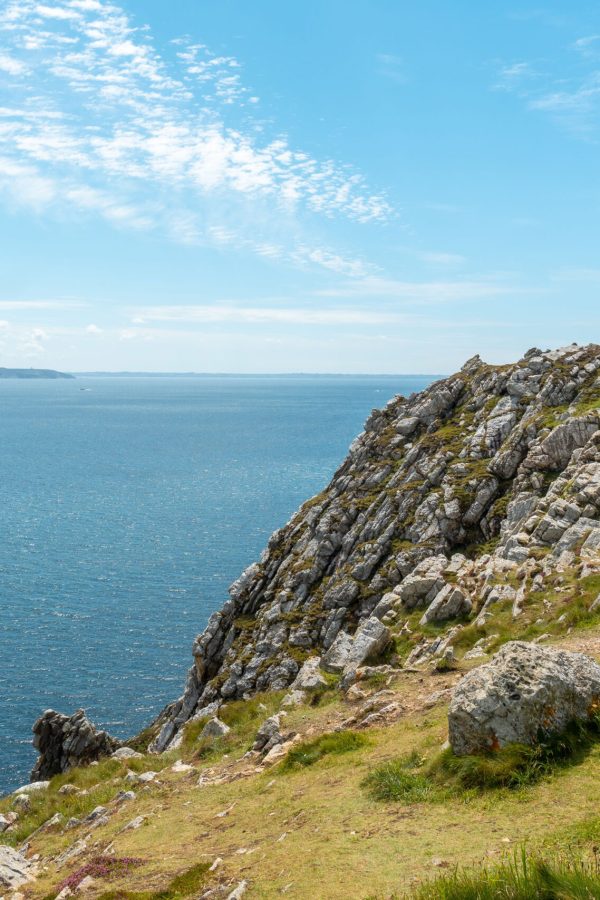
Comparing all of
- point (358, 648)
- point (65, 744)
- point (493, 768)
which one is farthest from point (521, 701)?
point (65, 744)

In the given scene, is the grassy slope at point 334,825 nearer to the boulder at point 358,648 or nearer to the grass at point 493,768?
the grass at point 493,768

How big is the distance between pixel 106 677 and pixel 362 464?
3279cm

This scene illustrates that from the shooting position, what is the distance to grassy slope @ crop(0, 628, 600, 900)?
39.4 ft

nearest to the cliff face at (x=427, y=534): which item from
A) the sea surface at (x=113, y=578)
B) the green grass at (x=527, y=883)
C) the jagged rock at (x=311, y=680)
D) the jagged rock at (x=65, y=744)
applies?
the jagged rock at (x=311, y=680)

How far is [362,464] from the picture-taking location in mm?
61375

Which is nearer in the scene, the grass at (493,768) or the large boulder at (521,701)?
the grass at (493,768)

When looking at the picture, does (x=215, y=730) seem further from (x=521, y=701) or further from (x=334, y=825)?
(x=521, y=701)

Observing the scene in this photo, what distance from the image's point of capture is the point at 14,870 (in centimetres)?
1822

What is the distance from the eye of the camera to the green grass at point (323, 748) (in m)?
19.6

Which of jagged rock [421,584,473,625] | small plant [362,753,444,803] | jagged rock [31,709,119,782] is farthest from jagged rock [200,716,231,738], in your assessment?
jagged rock [31,709,119,782]

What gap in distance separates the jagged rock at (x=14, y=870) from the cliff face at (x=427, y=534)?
40.4 feet

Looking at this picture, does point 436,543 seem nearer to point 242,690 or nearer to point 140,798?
point 242,690

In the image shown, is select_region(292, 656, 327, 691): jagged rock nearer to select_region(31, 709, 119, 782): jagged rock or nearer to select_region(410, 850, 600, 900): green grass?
select_region(410, 850, 600, 900): green grass

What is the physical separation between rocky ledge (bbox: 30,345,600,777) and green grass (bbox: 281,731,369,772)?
6742mm
